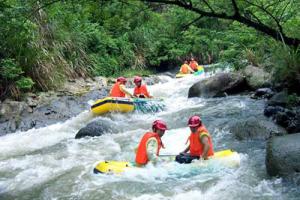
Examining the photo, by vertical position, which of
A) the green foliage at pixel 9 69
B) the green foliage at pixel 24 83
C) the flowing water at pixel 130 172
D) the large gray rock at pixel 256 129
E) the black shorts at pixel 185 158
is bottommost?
the flowing water at pixel 130 172

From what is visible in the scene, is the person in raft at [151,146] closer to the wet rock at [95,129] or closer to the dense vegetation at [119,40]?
the dense vegetation at [119,40]

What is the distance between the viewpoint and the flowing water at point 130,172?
19.4 ft

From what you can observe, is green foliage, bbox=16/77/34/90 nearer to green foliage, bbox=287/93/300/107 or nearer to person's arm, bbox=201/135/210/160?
person's arm, bbox=201/135/210/160

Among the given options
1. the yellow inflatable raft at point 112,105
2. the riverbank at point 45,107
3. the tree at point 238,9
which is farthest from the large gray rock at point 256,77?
the tree at point 238,9

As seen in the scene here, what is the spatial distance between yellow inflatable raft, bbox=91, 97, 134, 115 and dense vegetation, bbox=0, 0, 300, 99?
6.05 feet

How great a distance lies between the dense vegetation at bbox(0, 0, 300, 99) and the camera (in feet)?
20.5

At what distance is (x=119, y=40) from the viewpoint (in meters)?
19.1

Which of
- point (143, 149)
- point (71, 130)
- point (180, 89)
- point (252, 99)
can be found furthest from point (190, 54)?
point (143, 149)

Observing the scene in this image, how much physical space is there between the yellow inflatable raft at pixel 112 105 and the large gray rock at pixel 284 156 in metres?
5.72

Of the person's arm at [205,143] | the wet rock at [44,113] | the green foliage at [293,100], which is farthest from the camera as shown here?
the wet rock at [44,113]

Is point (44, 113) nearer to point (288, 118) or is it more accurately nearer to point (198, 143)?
point (198, 143)

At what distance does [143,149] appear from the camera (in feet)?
21.5

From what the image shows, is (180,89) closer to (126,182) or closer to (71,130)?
(71,130)

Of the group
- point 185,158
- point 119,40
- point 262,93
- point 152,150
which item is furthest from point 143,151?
point 119,40
